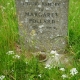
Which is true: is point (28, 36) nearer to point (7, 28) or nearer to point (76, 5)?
point (7, 28)

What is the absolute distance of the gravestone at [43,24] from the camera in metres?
3.57

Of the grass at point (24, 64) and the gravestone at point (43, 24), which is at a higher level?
the gravestone at point (43, 24)

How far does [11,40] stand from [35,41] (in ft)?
1.17

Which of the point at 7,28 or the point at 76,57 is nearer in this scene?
the point at 76,57

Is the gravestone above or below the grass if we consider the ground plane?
above

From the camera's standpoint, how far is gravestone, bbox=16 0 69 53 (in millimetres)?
3570

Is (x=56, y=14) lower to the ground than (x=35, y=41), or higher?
higher

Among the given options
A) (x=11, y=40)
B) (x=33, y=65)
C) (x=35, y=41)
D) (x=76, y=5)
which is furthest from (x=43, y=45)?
(x=76, y=5)

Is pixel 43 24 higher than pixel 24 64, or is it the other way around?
pixel 43 24

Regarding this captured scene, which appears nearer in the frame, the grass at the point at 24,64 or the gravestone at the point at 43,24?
the grass at the point at 24,64

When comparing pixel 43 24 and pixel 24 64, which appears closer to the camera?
pixel 24 64

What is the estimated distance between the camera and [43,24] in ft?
12.1

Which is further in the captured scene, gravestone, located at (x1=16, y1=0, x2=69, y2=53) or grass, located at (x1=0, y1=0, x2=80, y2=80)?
gravestone, located at (x1=16, y1=0, x2=69, y2=53)

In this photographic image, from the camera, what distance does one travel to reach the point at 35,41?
146 inches
